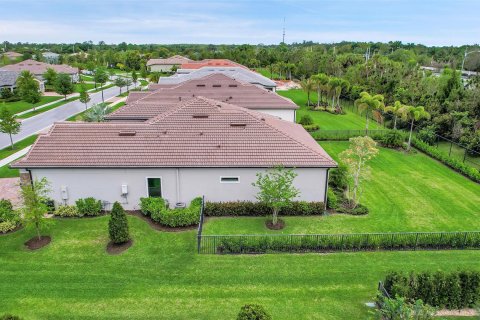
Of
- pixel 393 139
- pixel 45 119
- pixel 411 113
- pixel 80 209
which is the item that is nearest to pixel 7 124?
pixel 45 119

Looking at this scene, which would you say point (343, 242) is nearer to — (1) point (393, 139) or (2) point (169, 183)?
(2) point (169, 183)

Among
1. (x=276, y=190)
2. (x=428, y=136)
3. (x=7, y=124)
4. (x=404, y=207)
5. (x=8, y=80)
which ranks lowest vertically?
(x=404, y=207)

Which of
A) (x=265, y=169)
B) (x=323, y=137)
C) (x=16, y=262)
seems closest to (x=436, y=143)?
(x=323, y=137)

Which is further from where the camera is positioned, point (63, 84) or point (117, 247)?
point (63, 84)

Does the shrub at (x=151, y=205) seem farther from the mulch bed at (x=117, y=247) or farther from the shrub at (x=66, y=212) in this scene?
the shrub at (x=66, y=212)

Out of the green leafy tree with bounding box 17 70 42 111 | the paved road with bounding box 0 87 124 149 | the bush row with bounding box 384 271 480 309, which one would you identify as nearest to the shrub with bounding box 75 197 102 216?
the bush row with bounding box 384 271 480 309

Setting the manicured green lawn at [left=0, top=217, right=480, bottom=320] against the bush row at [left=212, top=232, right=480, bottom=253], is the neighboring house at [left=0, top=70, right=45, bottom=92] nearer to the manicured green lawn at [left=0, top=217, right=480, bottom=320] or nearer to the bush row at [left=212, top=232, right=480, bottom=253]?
the manicured green lawn at [left=0, top=217, right=480, bottom=320]

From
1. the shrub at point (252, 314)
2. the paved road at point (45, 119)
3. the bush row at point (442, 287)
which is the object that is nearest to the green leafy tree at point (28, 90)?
the paved road at point (45, 119)
